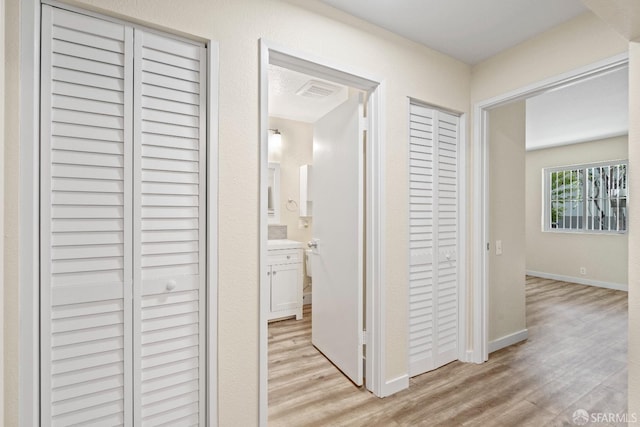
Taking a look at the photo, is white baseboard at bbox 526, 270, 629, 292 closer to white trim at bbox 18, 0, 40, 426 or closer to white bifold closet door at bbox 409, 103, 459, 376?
white bifold closet door at bbox 409, 103, 459, 376

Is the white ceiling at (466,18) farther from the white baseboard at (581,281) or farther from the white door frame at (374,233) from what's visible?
the white baseboard at (581,281)

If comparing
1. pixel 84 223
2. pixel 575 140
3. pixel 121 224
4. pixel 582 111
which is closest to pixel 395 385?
pixel 121 224

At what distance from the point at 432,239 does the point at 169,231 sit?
1.86m

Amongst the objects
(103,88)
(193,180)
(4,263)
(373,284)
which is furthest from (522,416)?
(103,88)

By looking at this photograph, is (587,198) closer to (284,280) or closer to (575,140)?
(575,140)

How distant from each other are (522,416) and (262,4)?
2808 millimetres

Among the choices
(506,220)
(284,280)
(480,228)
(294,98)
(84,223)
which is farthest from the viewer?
(284,280)

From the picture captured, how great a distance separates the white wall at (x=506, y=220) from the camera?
2.70m

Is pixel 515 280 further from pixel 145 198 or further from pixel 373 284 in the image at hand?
pixel 145 198

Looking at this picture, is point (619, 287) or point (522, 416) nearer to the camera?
point (522, 416)

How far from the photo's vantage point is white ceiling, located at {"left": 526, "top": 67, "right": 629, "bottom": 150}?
3.12m

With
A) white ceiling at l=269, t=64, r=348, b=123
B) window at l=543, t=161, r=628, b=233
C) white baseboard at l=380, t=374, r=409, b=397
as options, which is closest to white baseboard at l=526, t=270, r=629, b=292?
window at l=543, t=161, r=628, b=233

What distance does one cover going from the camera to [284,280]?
352cm

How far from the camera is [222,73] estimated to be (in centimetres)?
149
